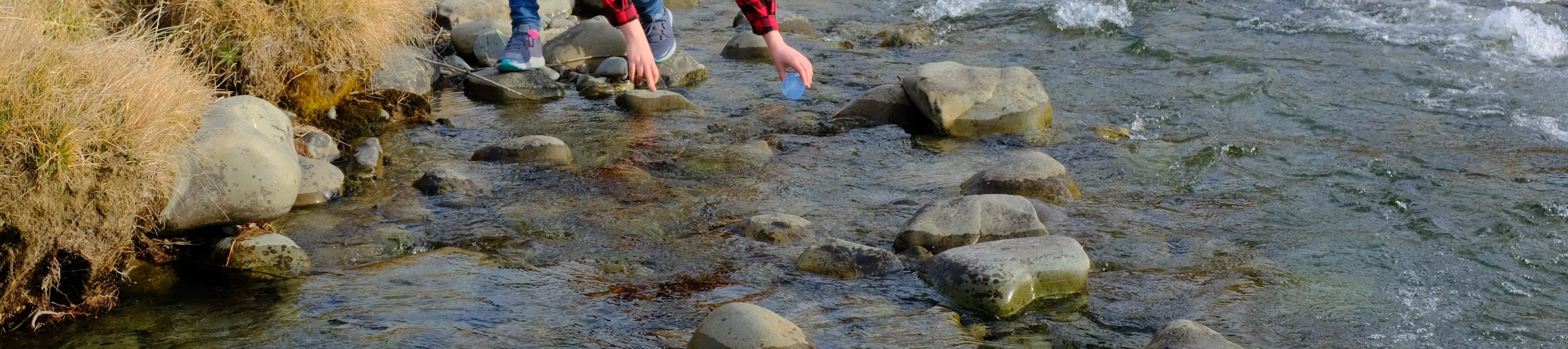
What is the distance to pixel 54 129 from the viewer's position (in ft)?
12.3

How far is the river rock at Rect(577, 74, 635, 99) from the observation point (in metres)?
7.47

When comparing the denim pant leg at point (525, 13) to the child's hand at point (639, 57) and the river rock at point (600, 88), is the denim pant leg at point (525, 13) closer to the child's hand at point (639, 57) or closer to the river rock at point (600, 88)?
the river rock at point (600, 88)

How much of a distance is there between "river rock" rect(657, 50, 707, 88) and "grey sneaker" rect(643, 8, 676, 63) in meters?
0.60

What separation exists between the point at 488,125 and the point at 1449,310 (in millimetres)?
4511

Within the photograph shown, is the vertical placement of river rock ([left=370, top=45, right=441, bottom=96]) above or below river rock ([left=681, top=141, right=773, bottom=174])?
above

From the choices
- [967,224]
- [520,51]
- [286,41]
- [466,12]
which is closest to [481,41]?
[520,51]

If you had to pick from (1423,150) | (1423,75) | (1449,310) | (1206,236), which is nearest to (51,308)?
(1206,236)

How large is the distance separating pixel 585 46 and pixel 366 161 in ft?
9.00

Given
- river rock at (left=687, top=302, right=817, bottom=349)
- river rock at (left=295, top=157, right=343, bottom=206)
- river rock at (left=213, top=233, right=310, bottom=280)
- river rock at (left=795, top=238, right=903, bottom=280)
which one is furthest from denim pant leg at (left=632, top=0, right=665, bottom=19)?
river rock at (left=687, top=302, right=817, bottom=349)

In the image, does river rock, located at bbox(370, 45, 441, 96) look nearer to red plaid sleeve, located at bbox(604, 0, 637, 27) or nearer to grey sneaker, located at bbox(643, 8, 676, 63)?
grey sneaker, located at bbox(643, 8, 676, 63)

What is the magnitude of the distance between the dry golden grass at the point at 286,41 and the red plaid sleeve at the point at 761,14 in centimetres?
278

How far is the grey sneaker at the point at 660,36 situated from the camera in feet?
22.8

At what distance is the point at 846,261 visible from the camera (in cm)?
450

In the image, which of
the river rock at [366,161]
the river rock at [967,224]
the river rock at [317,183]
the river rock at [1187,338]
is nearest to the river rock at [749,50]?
the river rock at [366,161]
